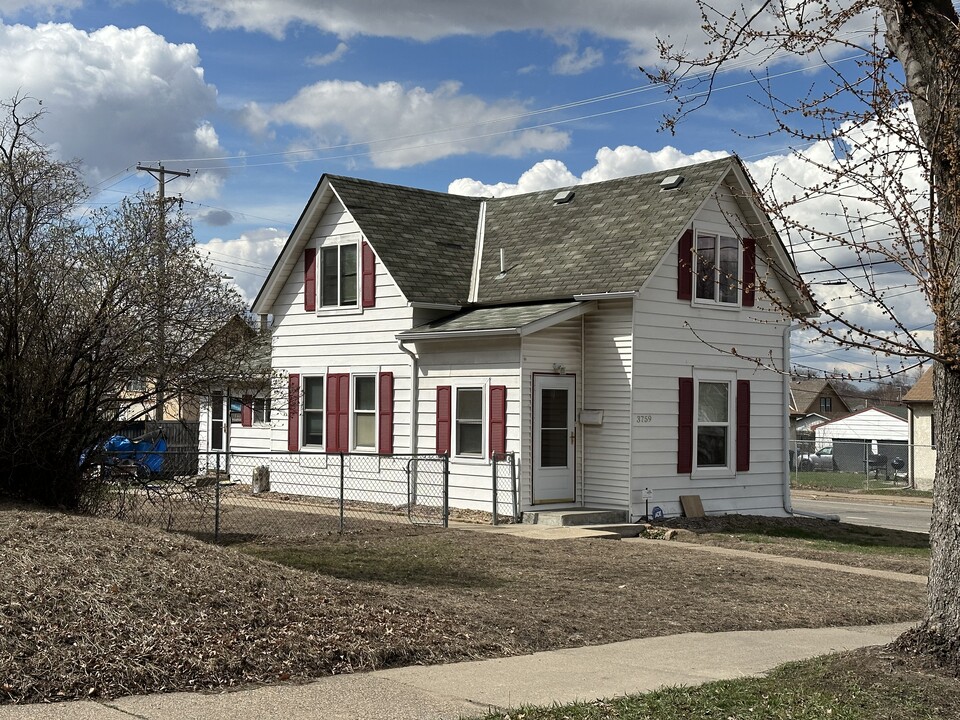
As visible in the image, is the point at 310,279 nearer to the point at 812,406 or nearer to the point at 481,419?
the point at 481,419

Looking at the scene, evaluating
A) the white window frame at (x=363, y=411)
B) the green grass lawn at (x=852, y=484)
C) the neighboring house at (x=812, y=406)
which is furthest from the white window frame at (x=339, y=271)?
the neighboring house at (x=812, y=406)

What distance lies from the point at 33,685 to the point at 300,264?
18.0m

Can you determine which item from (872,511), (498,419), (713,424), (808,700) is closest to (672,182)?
(713,424)

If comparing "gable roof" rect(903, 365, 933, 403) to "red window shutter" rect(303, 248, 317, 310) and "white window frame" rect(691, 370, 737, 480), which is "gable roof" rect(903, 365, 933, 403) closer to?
"white window frame" rect(691, 370, 737, 480)

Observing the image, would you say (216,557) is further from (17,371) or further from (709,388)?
(709,388)

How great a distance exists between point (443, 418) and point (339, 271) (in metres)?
4.65

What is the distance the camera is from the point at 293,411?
951 inches

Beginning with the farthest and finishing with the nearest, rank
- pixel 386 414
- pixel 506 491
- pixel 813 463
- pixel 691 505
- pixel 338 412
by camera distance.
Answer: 1. pixel 813 463
2. pixel 338 412
3. pixel 386 414
4. pixel 691 505
5. pixel 506 491

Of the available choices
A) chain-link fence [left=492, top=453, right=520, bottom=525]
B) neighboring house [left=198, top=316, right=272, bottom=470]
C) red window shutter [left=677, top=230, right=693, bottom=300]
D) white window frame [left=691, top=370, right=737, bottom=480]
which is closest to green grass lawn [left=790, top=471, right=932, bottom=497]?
white window frame [left=691, top=370, right=737, bottom=480]

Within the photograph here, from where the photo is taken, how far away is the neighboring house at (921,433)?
130 ft

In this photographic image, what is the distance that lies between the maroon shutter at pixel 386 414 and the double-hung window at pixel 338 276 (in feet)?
6.60

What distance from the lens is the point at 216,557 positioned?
979 cm

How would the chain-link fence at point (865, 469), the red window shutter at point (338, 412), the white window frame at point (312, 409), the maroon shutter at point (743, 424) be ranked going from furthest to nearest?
the chain-link fence at point (865, 469), the white window frame at point (312, 409), the red window shutter at point (338, 412), the maroon shutter at point (743, 424)

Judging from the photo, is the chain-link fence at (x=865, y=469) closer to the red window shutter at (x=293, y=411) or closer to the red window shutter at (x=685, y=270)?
the red window shutter at (x=685, y=270)
